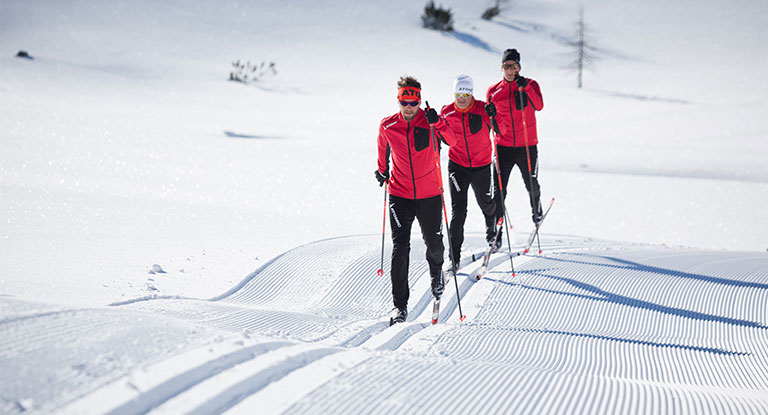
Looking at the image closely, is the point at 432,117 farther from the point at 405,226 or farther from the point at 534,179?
the point at 534,179

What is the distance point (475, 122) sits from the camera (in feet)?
16.8

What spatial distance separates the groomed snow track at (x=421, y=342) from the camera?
2213 mm

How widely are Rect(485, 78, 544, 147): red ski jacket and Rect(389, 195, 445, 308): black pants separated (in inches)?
69.6

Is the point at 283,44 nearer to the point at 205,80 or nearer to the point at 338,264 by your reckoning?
the point at 205,80

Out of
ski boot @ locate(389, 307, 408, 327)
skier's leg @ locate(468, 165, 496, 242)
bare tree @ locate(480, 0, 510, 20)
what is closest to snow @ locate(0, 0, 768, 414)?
→ ski boot @ locate(389, 307, 408, 327)

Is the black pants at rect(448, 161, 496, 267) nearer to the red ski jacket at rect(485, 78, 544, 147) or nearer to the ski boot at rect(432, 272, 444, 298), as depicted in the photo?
the red ski jacket at rect(485, 78, 544, 147)

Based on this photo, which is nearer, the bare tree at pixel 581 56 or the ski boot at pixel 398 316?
the ski boot at pixel 398 316

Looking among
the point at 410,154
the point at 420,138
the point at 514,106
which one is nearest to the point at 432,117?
the point at 420,138

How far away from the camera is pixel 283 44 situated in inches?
1339

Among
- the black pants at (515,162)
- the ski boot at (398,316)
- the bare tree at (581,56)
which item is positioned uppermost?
the bare tree at (581,56)

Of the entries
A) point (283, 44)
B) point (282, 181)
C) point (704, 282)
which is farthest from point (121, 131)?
point (283, 44)

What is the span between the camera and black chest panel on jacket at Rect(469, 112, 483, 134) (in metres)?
5.11

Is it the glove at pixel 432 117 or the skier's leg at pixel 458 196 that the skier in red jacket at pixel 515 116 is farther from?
the glove at pixel 432 117

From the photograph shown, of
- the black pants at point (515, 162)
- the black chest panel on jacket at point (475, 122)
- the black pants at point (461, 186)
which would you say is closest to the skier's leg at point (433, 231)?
the black pants at point (461, 186)
